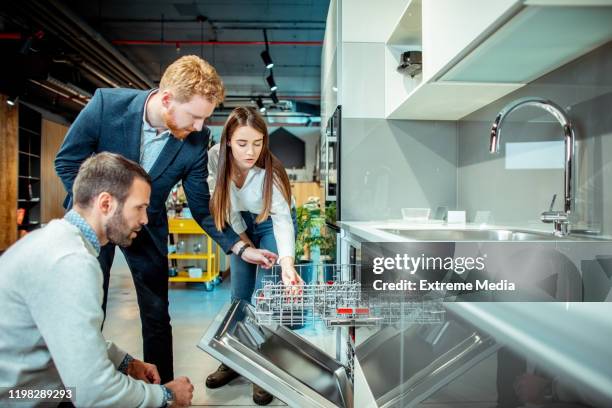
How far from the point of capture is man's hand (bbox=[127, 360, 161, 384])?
1294 millimetres

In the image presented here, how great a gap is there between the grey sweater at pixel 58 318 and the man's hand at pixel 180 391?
0.33 feet

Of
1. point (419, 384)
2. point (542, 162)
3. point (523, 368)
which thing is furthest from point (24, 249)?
point (542, 162)

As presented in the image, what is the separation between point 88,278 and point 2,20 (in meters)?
7.22

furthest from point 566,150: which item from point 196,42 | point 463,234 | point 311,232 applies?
point 196,42

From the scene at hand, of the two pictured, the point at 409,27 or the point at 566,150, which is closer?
the point at 566,150

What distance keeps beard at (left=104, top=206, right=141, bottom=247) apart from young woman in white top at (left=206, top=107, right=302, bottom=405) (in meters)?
0.82

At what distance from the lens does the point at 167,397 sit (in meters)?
1.09

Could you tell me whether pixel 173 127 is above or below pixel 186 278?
above

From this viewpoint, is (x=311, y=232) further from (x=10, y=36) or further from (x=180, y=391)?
(x=10, y=36)

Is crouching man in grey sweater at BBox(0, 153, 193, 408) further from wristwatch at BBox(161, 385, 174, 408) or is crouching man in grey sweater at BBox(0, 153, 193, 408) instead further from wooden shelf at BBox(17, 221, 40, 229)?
wooden shelf at BBox(17, 221, 40, 229)

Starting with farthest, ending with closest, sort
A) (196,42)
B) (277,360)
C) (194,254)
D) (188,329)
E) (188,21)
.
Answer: (196,42) < (188,21) < (194,254) < (188,329) < (277,360)

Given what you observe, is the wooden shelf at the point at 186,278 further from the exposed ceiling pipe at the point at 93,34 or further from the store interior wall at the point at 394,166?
the exposed ceiling pipe at the point at 93,34

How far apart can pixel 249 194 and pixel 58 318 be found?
1268mm

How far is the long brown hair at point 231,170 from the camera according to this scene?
1.97 m
